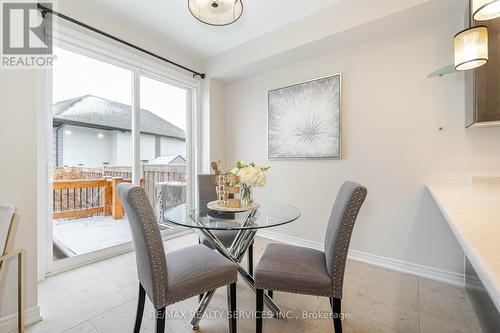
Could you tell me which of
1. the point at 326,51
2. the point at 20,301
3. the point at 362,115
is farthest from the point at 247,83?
the point at 20,301

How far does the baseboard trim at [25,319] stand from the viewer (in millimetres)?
1470

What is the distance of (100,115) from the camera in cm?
267

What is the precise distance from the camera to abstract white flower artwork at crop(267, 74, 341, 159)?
268 cm

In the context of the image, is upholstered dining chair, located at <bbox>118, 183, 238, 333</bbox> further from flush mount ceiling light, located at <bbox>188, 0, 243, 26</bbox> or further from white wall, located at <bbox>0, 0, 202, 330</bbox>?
flush mount ceiling light, located at <bbox>188, 0, 243, 26</bbox>

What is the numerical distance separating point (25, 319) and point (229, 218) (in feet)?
4.95

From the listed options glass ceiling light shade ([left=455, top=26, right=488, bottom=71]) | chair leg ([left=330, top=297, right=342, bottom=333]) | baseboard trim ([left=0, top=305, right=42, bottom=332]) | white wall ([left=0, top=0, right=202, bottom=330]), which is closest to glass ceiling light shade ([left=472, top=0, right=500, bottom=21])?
glass ceiling light shade ([left=455, top=26, right=488, bottom=71])

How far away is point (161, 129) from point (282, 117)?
5.54 feet

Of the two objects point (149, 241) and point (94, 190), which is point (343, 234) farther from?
point (94, 190)

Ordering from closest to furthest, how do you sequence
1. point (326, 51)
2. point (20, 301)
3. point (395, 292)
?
point (20, 301) < point (395, 292) < point (326, 51)

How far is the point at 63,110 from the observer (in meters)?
2.35

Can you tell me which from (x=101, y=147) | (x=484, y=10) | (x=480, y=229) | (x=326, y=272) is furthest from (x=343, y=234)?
(x=101, y=147)

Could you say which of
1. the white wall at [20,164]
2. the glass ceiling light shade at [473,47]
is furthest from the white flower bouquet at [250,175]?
the glass ceiling light shade at [473,47]

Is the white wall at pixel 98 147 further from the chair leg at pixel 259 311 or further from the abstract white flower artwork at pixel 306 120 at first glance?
the chair leg at pixel 259 311

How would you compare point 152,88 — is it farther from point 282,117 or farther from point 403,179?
point 403,179
